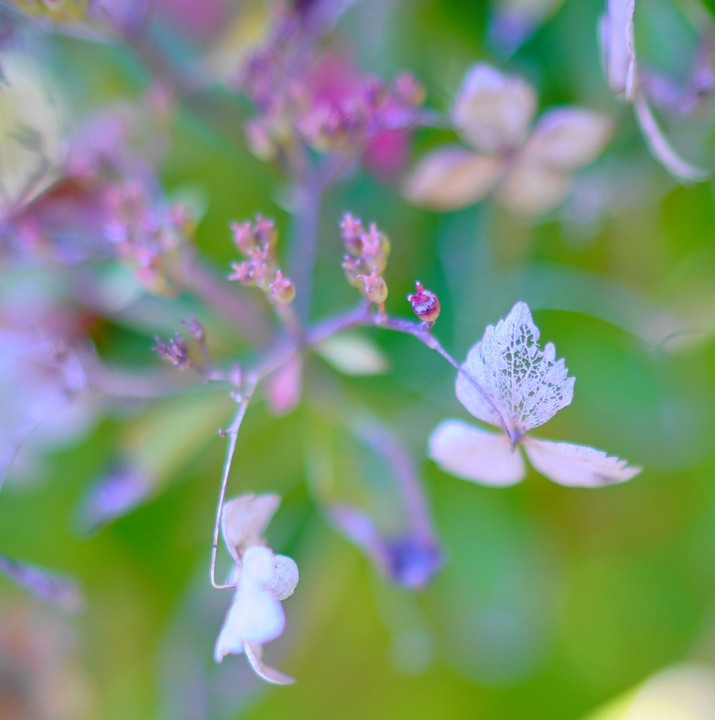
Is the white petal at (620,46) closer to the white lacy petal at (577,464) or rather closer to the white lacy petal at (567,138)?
the white lacy petal at (567,138)

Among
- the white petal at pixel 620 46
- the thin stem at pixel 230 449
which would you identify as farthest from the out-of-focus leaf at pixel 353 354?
the white petal at pixel 620 46

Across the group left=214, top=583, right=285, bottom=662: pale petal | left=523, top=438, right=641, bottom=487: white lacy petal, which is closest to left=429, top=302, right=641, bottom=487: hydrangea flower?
left=523, top=438, right=641, bottom=487: white lacy petal

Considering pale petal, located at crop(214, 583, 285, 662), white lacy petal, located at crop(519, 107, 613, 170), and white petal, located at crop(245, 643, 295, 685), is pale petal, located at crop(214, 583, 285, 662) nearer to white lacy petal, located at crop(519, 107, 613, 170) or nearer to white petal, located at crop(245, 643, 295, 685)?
white petal, located at crop(245, 643, 295, 685)

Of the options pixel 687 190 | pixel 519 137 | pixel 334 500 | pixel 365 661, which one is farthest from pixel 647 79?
pixel 365 661

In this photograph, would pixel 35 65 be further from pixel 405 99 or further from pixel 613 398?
pixel 613 398

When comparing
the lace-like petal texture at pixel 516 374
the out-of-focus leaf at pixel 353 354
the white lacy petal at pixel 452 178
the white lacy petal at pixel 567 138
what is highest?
the white lacy petal at pixel 567 138

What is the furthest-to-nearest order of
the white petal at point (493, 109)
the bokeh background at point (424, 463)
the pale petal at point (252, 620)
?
the bokeh background at point (424, 463), the white petal at point (493, 109), the pale petal at point (252, 620)

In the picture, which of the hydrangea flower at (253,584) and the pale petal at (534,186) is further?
the pale petal at (534,186)
